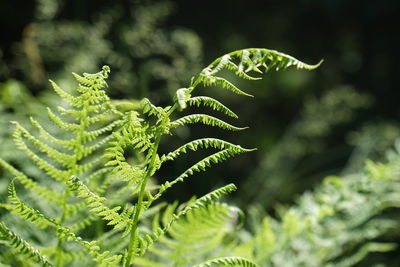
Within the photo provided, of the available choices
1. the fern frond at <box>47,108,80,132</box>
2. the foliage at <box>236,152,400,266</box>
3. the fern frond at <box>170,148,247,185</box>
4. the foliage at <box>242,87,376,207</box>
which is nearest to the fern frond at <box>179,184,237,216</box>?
the fern frond at <box>170,148,247,185</box>

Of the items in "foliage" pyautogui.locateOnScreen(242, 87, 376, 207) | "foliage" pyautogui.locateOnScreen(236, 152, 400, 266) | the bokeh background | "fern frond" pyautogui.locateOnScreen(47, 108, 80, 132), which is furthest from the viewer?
"foliage" pyautogui.locateOnScreen(242, 87, 376, 207)

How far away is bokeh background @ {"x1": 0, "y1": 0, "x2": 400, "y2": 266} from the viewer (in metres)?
1.97

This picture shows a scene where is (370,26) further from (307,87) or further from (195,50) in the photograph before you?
(195,50)

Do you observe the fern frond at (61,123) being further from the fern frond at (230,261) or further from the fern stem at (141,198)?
the fern frond at (230,261)

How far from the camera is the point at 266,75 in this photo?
11.1ft

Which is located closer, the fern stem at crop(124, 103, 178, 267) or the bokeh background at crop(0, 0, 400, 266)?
the fern stem at crop(124, 103, 178, 267)

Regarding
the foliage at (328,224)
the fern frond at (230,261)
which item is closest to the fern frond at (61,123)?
the fern frond at (230,261)

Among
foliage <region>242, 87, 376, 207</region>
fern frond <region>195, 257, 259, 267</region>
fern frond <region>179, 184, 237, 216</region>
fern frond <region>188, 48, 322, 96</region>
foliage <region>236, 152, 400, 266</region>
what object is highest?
foliage <region>242, 87, 376, 207</region>

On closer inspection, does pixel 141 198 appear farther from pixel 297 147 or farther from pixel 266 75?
pixel 266 75

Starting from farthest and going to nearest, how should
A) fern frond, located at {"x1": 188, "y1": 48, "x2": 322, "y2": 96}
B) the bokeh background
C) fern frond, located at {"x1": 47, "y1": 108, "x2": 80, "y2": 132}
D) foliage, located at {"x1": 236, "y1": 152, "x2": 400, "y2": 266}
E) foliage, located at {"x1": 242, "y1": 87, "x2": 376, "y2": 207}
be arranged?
foliage, located at {"x1": 242, "y1": 87, "x2": 376, "y2": 207}
the bokeh background
foliage, located at {"x1": 236, "y1": 152, "x2": 400, "y2": 266}
fern frond, located at {"x1": 47, "y1": 108, "x2": 80, "y2": 132}
fern frond, located at {"x1": 188, "y1": 48, "x2": 322, "y2": 96}

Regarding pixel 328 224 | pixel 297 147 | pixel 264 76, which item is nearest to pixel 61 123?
pixel 328 224

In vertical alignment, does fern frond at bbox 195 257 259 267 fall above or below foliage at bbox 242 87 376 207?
below

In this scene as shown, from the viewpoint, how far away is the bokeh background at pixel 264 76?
1.97 metres

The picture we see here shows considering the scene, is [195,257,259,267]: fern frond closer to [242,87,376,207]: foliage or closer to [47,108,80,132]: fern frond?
[47,108,80,132]: fern frond
